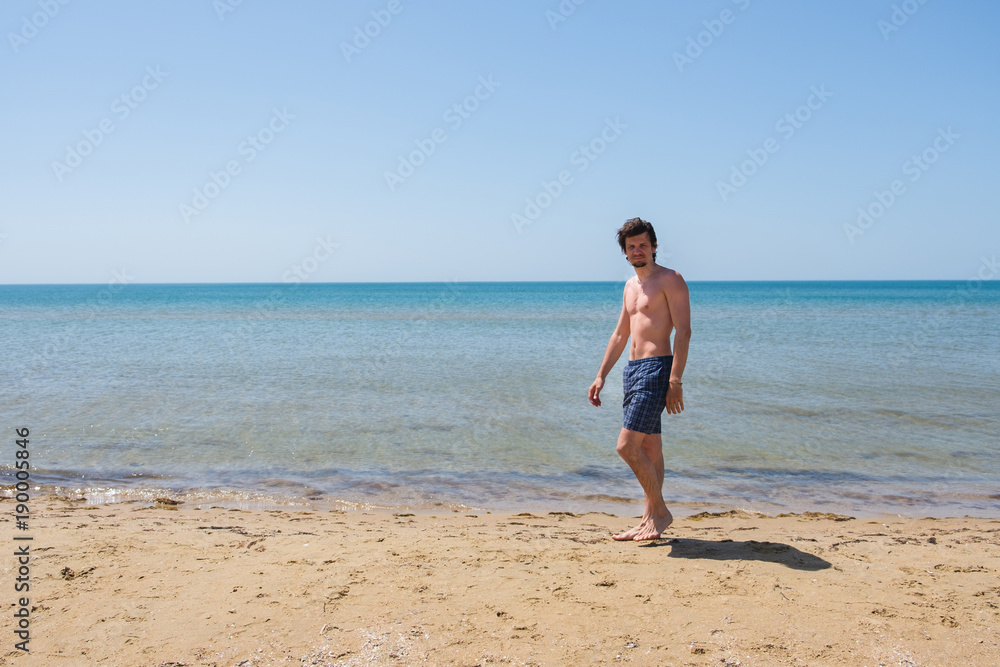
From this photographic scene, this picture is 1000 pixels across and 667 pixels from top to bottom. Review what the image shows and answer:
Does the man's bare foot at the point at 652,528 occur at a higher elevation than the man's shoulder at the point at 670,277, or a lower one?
lower

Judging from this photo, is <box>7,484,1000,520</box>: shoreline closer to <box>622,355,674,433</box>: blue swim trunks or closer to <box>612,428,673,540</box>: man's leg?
<box>612,428,673,540</box>: man's leg

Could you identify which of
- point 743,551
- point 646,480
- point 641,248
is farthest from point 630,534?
point 641,248

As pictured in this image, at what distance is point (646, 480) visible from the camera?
426 centimetres

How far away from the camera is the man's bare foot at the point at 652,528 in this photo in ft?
14.1

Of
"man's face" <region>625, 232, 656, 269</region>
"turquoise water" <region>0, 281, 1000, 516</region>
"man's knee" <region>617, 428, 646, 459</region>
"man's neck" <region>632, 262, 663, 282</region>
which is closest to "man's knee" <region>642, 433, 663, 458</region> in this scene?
"man's knee" <region>617, 428, 646, 459</region>

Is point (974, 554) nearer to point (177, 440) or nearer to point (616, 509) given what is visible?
point (616, 509)

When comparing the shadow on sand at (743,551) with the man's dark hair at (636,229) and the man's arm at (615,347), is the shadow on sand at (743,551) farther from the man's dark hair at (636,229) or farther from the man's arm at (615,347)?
the man's dark hair at (636,229)

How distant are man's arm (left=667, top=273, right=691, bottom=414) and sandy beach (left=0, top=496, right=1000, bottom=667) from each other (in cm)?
96

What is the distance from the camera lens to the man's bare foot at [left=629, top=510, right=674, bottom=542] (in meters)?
4.30

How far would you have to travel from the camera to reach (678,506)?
580cm

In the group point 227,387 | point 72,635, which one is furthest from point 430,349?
point 72,635

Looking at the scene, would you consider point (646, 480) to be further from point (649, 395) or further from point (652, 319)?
point (652, 319)

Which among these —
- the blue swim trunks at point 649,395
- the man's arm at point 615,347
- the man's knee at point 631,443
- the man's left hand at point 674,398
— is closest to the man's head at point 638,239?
the man's arm at point 615,347

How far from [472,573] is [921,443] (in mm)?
6704
